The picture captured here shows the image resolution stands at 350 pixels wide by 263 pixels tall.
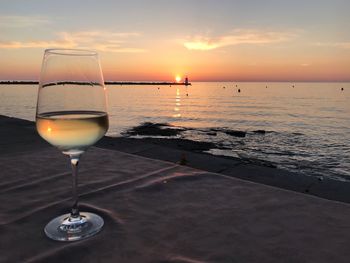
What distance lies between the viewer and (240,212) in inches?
44.1

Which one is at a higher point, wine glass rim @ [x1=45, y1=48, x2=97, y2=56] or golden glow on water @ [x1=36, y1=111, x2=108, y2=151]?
wine glass rim @ [x1=45, y1=48, x2=97, y2=56]

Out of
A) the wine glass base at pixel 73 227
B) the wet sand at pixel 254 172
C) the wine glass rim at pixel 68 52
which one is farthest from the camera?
the wet sand at pixel 254 172

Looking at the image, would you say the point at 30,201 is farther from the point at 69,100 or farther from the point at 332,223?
the point at 332,223

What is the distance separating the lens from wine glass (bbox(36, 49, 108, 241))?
39.7 inches

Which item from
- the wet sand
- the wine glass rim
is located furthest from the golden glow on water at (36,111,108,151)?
the wet sand

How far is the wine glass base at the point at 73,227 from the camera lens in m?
0.94

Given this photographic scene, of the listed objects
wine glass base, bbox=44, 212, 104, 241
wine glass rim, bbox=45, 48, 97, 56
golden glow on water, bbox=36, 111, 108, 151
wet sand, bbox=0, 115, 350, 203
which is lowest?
wet sand, bbox=0, 115, 350, 203

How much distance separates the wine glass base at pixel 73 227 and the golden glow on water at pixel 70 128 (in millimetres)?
256

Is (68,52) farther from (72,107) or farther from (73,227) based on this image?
(73,227)

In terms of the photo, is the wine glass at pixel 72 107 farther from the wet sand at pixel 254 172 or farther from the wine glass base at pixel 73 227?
the wet sand at pixel 254 172

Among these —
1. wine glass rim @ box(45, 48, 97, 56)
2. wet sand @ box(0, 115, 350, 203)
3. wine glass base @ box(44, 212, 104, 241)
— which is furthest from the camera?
wet sand @ box(0, 115, 350, 203)

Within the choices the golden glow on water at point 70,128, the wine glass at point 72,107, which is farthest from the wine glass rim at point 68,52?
the golden glow on water at point 70,128

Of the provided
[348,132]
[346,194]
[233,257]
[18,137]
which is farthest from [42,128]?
[348,132]

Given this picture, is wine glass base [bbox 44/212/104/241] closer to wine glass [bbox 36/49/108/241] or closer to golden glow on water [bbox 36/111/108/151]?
wine glass [bbox 36/49/108/241]
